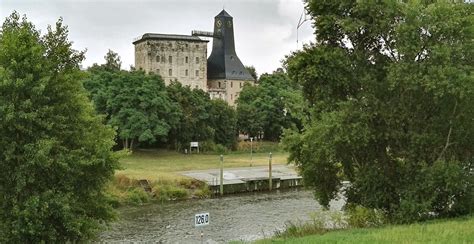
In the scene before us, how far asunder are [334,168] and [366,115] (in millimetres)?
2844

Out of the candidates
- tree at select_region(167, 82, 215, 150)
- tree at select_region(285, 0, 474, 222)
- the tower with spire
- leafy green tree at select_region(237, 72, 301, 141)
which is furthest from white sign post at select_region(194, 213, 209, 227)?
the tower with spire

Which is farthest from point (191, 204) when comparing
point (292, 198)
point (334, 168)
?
point (334, 168)

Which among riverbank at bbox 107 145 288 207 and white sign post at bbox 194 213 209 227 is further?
riverbank at bbox 107 145 288 207

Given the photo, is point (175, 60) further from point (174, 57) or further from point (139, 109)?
point (139, 109)

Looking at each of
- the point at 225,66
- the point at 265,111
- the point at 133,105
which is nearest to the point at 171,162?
the point at 133,105

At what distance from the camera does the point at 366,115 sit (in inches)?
648

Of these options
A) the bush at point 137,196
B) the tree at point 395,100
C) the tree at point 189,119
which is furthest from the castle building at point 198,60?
the tree at point 395,100

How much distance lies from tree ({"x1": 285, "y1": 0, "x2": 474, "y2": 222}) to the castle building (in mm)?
55925

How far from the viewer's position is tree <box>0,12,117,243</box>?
47.3ft

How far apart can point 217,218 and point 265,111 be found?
3964 centimetres

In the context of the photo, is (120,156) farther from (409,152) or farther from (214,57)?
(214,57)

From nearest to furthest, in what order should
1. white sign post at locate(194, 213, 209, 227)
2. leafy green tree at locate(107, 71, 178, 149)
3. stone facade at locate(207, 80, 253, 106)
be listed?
white sign post at locate(194, 213, 209, 227) < leafy green tree at locate(107, 71, 178, 149) < stone facade at locate(207, 80, 253, 106)

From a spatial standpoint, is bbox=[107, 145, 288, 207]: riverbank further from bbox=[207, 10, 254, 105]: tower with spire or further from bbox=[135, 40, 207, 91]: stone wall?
bbox=[207, 10, 254, 105]: tower with spire

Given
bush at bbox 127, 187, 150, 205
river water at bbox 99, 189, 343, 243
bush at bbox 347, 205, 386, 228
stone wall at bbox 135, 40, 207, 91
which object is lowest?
river water at bbox 99, 189, 343, 243
